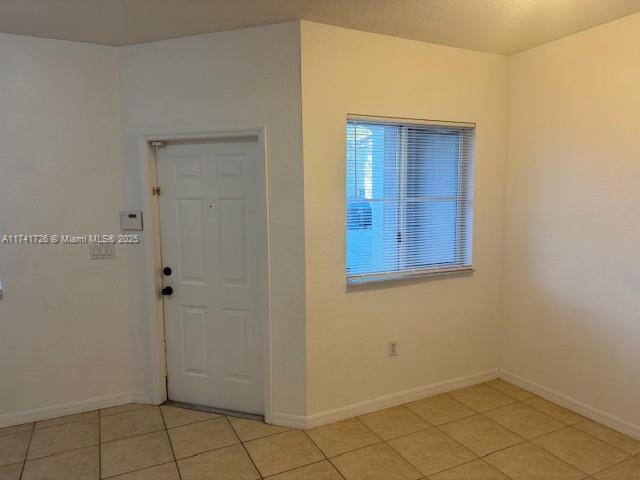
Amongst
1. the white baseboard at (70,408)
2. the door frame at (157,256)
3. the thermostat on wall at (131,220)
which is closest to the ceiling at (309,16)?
the door frame at (157,256)

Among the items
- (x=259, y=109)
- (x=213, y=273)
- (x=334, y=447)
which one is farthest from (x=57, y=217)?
(x=334, y=447)

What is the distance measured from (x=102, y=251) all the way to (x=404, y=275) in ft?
7.03

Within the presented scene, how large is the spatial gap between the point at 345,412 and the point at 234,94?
2236 millimetres

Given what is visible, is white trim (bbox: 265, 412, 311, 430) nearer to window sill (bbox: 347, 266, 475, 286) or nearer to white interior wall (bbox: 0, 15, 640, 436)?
white interior wall (bbox: 0, 15, 640, 436)

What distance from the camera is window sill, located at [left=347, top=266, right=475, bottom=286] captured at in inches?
114

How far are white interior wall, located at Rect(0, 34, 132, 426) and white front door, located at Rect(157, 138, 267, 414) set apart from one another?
1.30 ft

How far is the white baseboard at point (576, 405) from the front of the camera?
8.87 ft

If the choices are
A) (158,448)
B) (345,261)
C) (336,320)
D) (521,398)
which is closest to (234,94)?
(345,261)

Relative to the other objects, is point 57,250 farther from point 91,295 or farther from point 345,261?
point 345,261

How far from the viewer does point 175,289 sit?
309 cm

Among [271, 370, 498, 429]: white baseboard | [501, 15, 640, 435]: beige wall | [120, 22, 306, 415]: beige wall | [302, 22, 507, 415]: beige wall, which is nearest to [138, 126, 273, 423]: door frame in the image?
[120, 22, 306, 415]: beige wall

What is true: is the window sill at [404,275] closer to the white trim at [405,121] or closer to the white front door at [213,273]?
the white front door at [213,273]

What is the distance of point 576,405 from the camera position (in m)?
2.99

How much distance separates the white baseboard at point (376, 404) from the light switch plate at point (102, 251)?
1598mm
